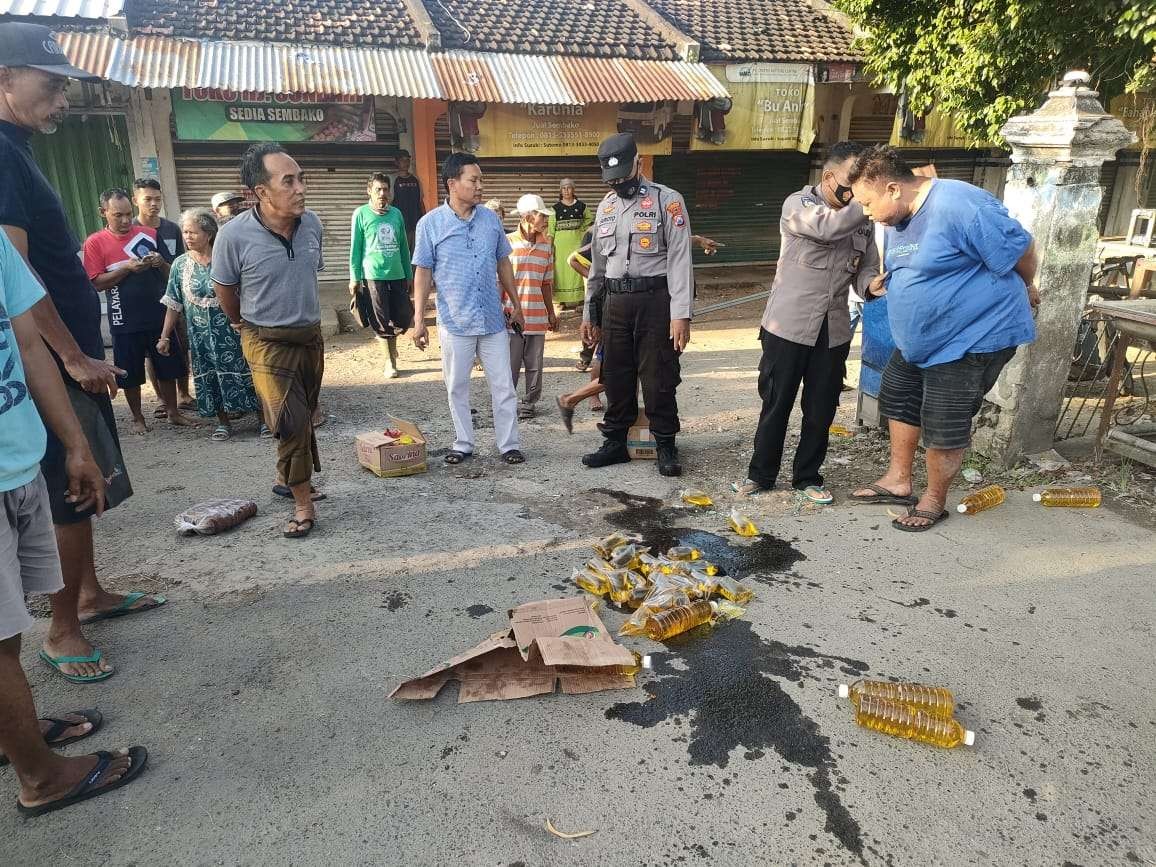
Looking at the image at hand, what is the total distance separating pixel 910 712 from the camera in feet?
8.79

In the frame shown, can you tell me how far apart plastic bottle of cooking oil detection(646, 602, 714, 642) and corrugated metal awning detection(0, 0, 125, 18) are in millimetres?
10252

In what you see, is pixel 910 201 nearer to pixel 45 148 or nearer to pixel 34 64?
pixel 34 64

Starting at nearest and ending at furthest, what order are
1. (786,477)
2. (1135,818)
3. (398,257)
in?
(1135,818), (786,477), (398,257)

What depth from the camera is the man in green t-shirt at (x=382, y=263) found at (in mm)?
7383

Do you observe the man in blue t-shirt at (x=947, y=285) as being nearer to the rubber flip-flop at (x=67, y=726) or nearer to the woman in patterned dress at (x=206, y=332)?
the rubber flip-flop at (x=67, y=726)

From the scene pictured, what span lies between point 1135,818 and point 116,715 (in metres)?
3.35

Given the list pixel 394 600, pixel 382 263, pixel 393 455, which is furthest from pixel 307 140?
pixel 394 600

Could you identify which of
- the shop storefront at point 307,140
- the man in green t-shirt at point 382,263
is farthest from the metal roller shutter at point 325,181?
the man in green t-shirt at point 382,263

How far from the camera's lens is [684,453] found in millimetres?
5586

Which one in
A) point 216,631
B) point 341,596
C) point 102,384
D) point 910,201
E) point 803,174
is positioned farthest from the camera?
point 803,174

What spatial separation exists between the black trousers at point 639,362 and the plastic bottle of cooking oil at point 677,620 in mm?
1992

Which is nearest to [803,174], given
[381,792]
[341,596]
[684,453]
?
[684,453]

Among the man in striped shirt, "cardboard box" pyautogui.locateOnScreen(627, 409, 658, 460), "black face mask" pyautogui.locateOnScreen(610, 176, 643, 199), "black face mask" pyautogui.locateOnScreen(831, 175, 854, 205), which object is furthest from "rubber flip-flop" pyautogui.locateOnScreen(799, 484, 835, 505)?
the man in striped shirt

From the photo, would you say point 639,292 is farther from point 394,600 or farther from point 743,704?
point 743,704
